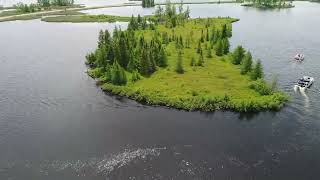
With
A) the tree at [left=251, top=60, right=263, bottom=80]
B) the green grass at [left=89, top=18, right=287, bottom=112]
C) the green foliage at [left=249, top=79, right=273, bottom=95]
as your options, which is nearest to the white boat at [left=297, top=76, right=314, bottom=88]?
the tree at [left=251, top=60, right=263, bottom=80]

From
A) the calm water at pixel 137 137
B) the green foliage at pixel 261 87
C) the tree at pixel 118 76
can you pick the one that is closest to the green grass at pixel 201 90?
the green foliage at pixel 261 87

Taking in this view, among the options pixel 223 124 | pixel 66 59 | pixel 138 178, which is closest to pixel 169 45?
pixel 66 59

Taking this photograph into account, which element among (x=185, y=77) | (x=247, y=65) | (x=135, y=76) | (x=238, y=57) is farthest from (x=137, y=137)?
(x=238, y=57)

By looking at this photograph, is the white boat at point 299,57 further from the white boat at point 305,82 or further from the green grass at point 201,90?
the green grass at point 201,90

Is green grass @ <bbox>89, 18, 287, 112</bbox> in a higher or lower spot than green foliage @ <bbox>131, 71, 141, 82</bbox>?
lower

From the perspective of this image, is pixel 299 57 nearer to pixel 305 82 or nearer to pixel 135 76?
pixel 305 82

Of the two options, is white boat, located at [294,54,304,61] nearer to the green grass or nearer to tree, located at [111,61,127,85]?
the green grass
